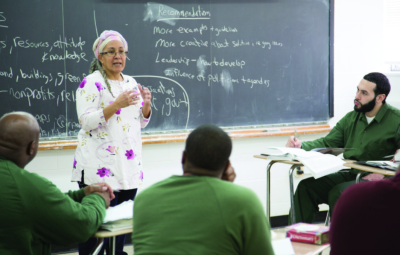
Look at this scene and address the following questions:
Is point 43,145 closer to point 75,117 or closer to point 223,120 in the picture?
point 75,117

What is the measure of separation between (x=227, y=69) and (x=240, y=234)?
2.70 meters

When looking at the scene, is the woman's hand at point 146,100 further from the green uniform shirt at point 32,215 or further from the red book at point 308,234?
the red book at point 308,234

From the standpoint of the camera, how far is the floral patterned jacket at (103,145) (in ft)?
8.14

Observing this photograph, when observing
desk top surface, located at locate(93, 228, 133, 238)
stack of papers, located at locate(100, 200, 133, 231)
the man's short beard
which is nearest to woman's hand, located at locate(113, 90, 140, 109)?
stack of papers, located at locate(100, 200, 133, 231)

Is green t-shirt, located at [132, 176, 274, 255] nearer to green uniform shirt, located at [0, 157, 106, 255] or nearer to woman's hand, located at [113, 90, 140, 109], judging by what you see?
green uniform shirt, located at [0, 157, 106, 255]

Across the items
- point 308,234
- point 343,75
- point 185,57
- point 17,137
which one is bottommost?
point 308,234

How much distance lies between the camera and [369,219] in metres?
1.20

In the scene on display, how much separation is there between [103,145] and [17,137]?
3.12 ft

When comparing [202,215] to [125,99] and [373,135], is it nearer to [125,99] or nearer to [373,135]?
[125,99]

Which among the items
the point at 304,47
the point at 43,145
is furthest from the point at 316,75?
the point at 43,145

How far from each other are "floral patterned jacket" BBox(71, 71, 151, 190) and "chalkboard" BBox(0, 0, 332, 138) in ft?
2.98

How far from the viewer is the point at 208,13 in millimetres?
3680

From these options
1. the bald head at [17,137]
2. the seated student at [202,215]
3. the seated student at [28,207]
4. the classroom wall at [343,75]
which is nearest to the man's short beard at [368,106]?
the classroom wall at [343,75]

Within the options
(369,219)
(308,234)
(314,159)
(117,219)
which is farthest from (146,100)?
(369,219)
